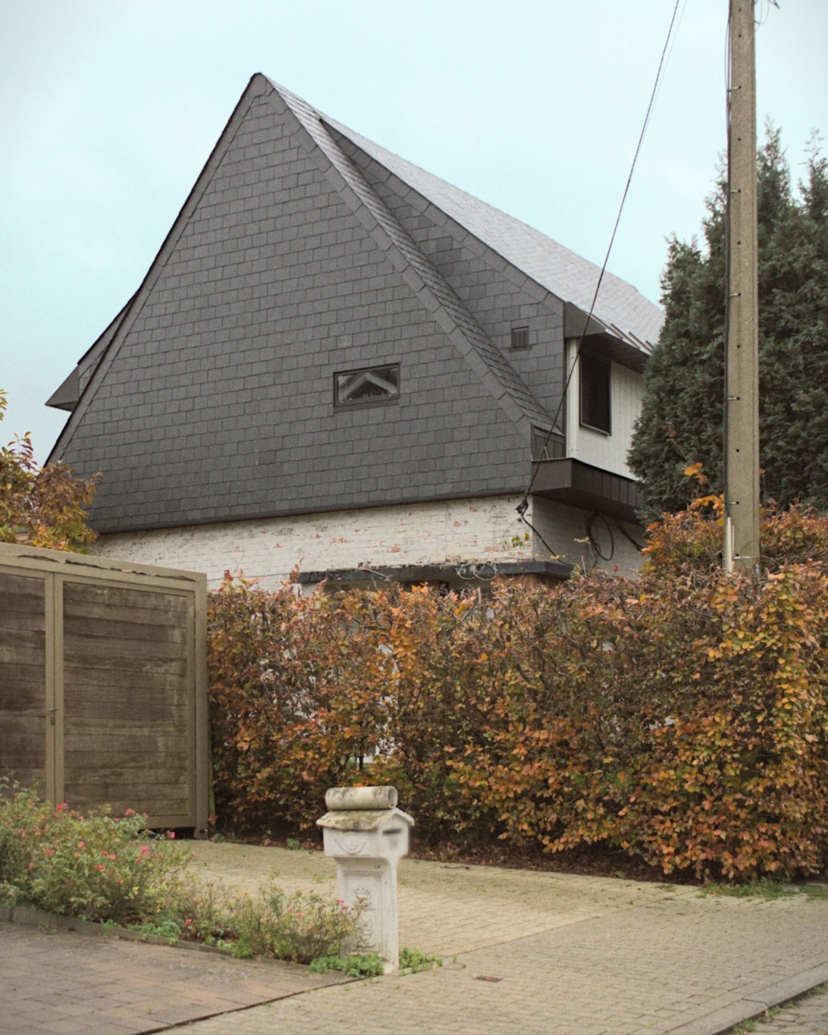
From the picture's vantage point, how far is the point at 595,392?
64.1 feet

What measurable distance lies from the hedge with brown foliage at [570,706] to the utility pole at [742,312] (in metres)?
0.56

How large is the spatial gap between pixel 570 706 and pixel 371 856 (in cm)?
403

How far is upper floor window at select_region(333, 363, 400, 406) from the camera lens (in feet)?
62.6

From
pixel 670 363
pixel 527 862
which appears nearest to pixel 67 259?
pixel 670 363

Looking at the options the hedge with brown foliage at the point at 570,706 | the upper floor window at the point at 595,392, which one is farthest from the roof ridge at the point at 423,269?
the hedge with brown foliage at the point at 570,706

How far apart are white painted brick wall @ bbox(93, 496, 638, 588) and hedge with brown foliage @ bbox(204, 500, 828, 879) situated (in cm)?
451

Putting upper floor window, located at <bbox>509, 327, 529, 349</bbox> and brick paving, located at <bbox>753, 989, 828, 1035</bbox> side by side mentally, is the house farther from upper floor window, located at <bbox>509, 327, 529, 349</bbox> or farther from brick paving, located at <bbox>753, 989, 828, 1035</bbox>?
brick paving, located at <bbox>753, 989, 828, 1035</bbox>

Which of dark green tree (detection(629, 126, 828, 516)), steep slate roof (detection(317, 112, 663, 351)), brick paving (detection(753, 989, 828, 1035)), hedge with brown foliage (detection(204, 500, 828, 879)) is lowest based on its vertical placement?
brick paving (detection(753, 989, 828, 1035))

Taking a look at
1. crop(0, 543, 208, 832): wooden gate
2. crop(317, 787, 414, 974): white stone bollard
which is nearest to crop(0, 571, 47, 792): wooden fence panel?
crop(0, 543, 208, 832): wooden gate

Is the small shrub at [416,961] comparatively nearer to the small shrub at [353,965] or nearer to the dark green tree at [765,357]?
the small shrub at [353,965]

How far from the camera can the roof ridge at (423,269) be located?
18297mm

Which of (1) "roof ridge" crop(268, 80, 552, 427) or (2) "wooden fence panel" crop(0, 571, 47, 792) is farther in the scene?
(1) "roof ridge" crop(268, 80, 552, 427)

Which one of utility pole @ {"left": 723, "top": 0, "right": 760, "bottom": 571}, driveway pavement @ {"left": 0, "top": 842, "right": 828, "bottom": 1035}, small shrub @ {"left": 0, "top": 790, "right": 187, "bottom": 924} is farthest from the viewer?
utility pole @ {"left": 723, "top": 0, "right": 760, "bottom": 571}

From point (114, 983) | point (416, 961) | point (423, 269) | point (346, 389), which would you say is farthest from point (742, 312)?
point (346, 389)
